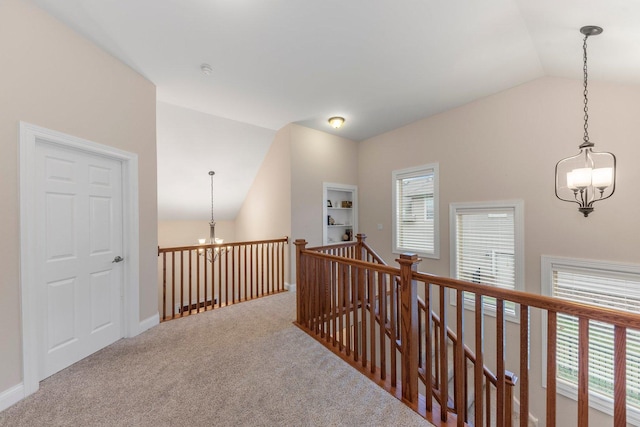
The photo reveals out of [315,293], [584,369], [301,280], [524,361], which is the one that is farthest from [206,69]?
[584,369]

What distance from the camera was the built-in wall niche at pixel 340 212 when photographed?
5.20 meters

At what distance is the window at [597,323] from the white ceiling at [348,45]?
2089mm

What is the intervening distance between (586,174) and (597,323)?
6.21 ft

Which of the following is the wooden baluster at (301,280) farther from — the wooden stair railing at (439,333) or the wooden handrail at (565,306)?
the wooden handrail at (565,306)

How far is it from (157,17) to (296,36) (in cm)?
116

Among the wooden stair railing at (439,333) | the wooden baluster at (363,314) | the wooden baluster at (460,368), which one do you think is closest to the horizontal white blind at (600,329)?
the wooden stair railing at (439,333)

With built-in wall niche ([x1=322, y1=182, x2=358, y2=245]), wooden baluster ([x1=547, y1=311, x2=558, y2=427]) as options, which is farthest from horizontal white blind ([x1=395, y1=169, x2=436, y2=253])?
wooden baluster ([x1=547, y1=311, x2=558, y2=427])

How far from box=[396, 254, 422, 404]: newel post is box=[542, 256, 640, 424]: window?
2276mm

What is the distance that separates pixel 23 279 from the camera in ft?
6.28

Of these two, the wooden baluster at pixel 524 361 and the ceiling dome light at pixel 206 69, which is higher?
the ceiling dome light at pixel 206 69

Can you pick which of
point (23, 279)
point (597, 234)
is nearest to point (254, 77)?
point (23, 279)

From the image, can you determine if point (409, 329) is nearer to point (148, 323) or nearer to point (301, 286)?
point (301, 286)

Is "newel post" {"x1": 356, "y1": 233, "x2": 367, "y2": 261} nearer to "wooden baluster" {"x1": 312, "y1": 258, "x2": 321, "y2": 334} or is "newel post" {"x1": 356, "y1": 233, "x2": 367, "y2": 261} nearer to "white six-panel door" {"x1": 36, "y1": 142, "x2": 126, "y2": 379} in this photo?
"wooden baluster" {"x1": 312, "y1": 258, "x2": 321, "y2": 334}

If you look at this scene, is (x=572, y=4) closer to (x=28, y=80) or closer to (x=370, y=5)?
(x=370, y=5)
